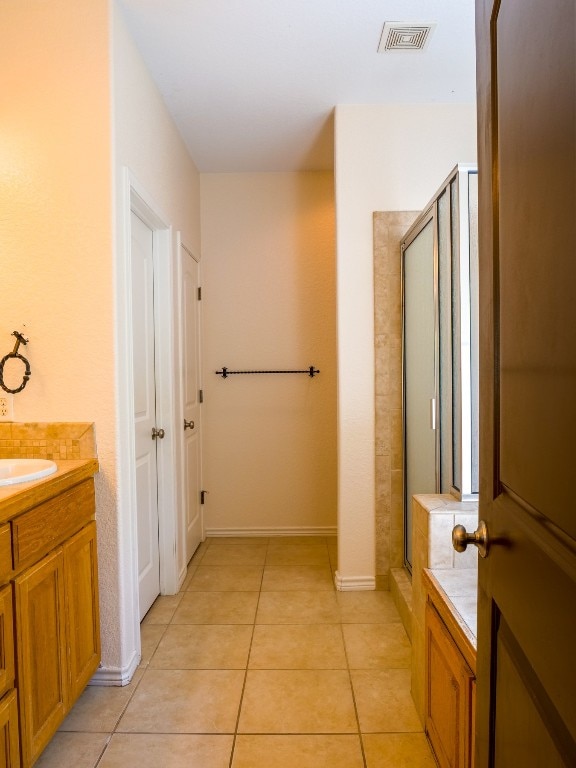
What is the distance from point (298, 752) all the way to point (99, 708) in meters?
0.75

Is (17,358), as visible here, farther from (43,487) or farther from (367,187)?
(367,187)

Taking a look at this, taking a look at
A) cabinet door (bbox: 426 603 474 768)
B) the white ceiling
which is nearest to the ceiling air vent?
the white ceiling

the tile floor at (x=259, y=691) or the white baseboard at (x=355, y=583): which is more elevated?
the white baseboard at (x=355, y=583)

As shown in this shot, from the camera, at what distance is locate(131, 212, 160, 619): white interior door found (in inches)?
98.4

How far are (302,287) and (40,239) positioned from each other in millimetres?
2103

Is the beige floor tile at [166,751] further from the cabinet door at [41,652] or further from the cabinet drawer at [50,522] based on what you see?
the cabinet drawer at [50,522]

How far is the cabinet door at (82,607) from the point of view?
1734mm

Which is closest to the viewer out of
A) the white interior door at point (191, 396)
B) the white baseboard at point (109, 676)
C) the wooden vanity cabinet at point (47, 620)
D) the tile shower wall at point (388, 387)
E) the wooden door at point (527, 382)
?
the wooden door at point (527, 382)

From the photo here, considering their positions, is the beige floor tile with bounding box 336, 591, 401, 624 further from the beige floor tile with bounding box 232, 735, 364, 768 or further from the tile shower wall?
the beige floor tile with bounding box 232, 735, 364, 768

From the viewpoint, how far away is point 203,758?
164 centimetres

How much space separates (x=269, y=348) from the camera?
3.82m

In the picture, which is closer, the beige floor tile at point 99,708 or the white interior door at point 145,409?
the beige floor tile at point 99,708

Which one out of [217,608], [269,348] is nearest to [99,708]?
[217,608]

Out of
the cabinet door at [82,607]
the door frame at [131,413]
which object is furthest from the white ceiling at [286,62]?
the cabinet door at [82,607]
